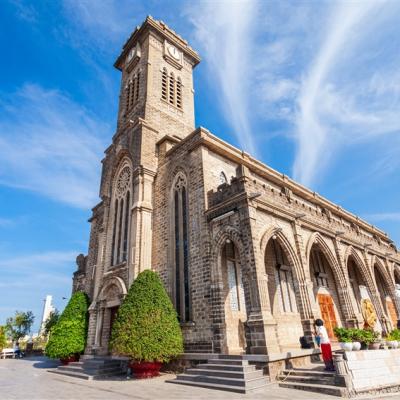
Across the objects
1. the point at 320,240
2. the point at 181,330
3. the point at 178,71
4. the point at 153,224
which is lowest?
the point at 181,330

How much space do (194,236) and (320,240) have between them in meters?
6.44

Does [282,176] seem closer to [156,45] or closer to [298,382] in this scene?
[298,382]

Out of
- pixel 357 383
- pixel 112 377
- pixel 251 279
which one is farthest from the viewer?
pixel 112 377

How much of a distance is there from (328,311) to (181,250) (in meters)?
8.68

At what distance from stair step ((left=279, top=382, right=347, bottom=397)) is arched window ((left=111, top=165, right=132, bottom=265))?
10.4 meters

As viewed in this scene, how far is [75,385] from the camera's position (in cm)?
1005

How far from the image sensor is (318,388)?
759 cm

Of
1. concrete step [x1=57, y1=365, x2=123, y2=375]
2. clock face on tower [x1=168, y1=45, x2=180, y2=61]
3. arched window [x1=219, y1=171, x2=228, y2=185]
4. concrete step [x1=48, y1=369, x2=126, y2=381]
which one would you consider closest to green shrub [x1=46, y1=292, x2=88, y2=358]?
concrete step [x1=48, y1=369, x2=126, y2=381]

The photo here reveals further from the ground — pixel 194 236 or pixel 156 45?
pixel 156 45

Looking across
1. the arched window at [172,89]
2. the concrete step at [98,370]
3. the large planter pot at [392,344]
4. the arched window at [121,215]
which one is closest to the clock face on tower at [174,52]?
the arched window at [172,89]

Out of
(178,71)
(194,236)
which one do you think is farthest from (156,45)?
(194,236)

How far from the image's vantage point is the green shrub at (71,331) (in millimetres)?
15156

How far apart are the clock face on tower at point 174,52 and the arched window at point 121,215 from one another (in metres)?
11.4

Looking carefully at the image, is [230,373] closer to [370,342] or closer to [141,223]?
[370,342]
